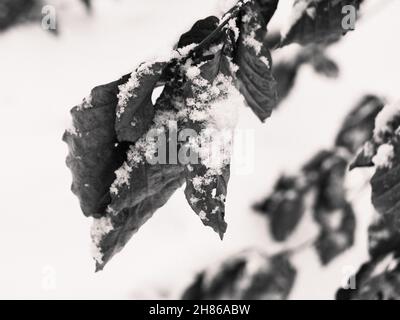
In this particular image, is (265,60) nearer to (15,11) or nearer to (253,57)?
(253,57)

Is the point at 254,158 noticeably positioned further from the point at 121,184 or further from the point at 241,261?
the point at 121,184

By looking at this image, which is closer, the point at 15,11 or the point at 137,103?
the point at 137,103

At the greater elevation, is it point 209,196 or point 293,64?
point 293,64

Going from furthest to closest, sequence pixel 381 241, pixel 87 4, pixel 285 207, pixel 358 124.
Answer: pixel 87 4, pixel 285 207, pixel 358 124, pixel 381 241

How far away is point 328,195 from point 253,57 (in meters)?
0.66

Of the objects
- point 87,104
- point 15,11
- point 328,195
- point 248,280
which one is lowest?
point 248,280

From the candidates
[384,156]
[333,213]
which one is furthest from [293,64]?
[384,156]

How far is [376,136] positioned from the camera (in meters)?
0.40

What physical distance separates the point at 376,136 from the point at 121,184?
198mm

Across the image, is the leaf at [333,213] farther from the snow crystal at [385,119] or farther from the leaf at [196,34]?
the leaf at [196,34]

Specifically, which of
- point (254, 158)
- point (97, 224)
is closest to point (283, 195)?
point (254, 158)

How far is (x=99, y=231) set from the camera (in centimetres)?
32

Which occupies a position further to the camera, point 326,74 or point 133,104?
point 326,74

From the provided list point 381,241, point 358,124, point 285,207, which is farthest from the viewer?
point 285,207
